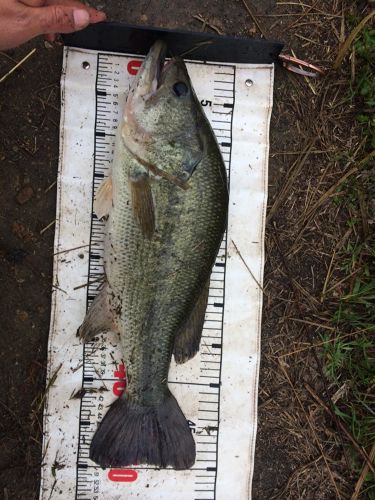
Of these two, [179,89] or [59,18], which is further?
[179,89]

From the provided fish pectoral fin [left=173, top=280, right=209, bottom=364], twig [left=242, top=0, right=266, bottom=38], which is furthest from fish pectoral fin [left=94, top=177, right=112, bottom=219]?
twig [left=242, top=0, right=266, bottom=38]

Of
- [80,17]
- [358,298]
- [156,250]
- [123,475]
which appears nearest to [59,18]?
[80,17]

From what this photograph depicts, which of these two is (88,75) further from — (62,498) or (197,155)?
(62,498)

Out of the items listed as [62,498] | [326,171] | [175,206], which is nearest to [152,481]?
[62,498]

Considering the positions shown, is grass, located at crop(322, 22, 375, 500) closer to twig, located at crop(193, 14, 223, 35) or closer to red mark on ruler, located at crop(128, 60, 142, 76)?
twig, located at crop(193, 14, 223, 35)

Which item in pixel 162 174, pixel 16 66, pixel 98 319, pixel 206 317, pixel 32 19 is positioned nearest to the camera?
pixel 32 19

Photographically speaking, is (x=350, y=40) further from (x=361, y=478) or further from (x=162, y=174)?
(x=361, y=478)

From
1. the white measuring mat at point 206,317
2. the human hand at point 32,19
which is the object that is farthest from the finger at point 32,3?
the white measuring mat at point 206,317
